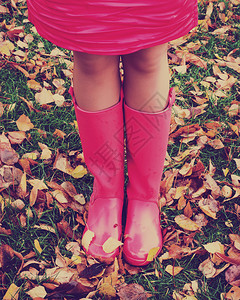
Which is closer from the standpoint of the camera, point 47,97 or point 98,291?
point 98,291

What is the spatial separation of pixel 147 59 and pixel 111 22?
0.67 feet

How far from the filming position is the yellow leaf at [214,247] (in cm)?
131

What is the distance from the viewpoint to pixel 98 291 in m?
1.19

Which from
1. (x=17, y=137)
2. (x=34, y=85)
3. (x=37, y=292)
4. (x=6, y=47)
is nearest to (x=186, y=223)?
(x=37, y=292)

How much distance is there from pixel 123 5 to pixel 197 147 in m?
1.07

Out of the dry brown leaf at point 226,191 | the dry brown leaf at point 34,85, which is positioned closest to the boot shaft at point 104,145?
the dry brown leaf at point 226,191

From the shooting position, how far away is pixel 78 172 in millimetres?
1524

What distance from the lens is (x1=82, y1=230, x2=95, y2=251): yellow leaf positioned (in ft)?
4.22

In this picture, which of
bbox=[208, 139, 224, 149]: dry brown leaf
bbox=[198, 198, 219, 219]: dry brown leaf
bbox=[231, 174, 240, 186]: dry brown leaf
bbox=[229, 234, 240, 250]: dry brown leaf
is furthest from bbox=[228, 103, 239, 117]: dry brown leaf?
bbox=[229, 234, 240, 250]: dry brown leaf

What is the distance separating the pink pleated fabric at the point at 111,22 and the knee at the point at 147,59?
86mm

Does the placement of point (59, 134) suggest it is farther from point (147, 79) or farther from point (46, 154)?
point (147, 79)

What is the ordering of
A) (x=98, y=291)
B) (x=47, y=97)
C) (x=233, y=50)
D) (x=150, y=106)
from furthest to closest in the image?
1. (x=233, y=50)
2. (x=47, y=97)
3. (x=98, y=291)
4. (x=150, y=106)

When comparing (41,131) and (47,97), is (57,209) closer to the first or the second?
(41,131)

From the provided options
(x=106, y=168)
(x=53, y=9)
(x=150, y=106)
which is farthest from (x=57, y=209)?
(x=53, y=9)
